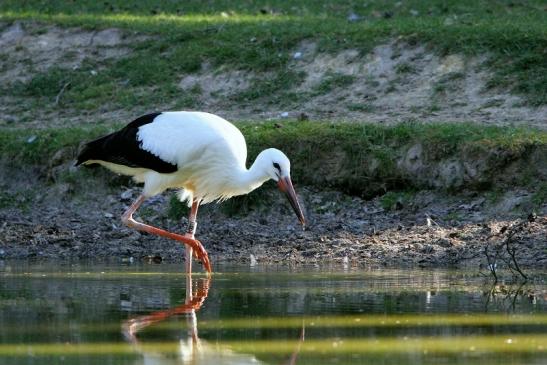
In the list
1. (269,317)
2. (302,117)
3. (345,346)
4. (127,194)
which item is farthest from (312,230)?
(345,346)

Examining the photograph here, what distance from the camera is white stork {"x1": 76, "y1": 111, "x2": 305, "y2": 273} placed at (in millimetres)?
12109

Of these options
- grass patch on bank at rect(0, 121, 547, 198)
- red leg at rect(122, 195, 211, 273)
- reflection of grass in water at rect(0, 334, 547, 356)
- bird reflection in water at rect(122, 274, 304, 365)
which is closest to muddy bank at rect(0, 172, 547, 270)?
grass patch on bank at rect(0, 121, 547, 198)

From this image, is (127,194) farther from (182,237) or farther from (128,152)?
(182,237)

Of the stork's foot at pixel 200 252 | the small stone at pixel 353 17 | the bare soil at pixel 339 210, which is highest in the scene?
the small stone at pixel 353 17

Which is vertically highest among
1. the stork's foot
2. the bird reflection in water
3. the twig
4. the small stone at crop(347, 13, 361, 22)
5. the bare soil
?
the small stone at crop(347, 13, 361, 22)

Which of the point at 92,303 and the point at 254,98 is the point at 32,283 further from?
the point at 254,98

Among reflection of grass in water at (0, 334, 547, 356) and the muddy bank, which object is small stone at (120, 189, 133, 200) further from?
reflection of grass in water at (0, 334, 547, 356)

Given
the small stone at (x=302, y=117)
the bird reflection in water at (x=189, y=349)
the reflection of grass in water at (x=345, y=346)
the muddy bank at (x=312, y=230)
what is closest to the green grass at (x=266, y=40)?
the small stone at (x=302, y=117)

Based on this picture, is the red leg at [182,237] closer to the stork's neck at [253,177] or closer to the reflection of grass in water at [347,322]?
the stork's neck at [253,177]

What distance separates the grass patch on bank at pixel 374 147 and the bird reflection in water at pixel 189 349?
15.6ft

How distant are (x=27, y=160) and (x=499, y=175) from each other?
5215mm

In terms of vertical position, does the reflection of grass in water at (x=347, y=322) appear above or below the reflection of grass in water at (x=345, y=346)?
above

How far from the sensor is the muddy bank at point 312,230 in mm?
12430

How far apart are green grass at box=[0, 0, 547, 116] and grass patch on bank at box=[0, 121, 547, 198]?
1.97m
